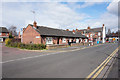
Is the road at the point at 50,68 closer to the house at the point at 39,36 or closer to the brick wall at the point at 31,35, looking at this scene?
the house at the point at 39,36

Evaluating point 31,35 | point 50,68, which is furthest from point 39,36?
point 50,68

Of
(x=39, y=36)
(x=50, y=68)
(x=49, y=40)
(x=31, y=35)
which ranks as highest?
(x=31, y=35)

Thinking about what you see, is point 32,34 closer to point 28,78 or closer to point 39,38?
point 39,38

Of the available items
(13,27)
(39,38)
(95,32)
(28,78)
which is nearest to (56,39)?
(39,38)

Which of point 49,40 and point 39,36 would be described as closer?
point 39,36

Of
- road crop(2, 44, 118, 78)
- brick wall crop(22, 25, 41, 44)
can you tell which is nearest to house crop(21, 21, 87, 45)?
brick wall crop(22, 25, 41, 44)

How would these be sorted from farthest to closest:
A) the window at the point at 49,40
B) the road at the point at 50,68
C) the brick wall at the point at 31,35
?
1. the window at the point at 49,40
2. the brick wall at the point at 31,35
3. the road at the point at 50,68

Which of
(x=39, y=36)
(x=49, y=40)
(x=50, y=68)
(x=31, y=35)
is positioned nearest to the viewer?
(x=50, y=68)

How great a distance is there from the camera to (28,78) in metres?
4.64

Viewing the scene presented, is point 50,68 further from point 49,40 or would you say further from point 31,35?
→ point 31,35

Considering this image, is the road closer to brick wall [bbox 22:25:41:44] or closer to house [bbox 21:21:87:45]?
house [bbox 21:21:87:45]

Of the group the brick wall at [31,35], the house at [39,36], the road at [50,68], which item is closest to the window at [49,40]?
the house at [39,36]

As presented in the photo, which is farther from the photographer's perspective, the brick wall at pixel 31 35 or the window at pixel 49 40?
the window at pixel 49 40

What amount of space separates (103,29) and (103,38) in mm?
6167
